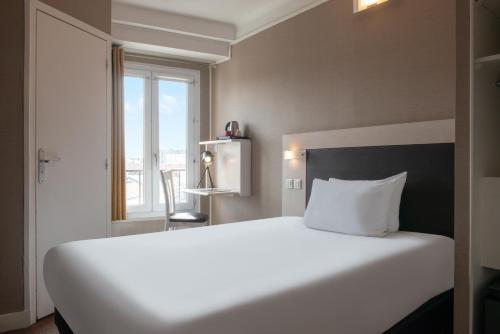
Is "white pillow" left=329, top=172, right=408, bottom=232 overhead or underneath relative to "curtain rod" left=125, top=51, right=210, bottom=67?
underneath

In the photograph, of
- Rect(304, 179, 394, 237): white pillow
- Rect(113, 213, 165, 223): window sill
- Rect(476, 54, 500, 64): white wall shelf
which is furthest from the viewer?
Rect(113, 213, 165, 223): window sill

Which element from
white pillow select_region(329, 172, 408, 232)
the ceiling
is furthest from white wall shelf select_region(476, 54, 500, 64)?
the ceiling

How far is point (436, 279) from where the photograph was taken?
6.86 feet

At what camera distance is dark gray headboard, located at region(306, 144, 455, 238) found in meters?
2.46

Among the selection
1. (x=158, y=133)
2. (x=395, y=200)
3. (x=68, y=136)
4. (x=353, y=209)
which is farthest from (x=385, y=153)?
(x=158, y=133)

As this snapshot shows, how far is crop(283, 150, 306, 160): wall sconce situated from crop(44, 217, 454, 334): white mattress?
1257 mm

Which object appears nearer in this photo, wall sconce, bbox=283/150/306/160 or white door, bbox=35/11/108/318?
white door, bbox=35/11/108/318

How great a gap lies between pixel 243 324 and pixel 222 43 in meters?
4.13

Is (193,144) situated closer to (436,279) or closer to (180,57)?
(180,57)

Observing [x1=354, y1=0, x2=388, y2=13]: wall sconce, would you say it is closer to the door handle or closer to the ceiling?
the ceiling
